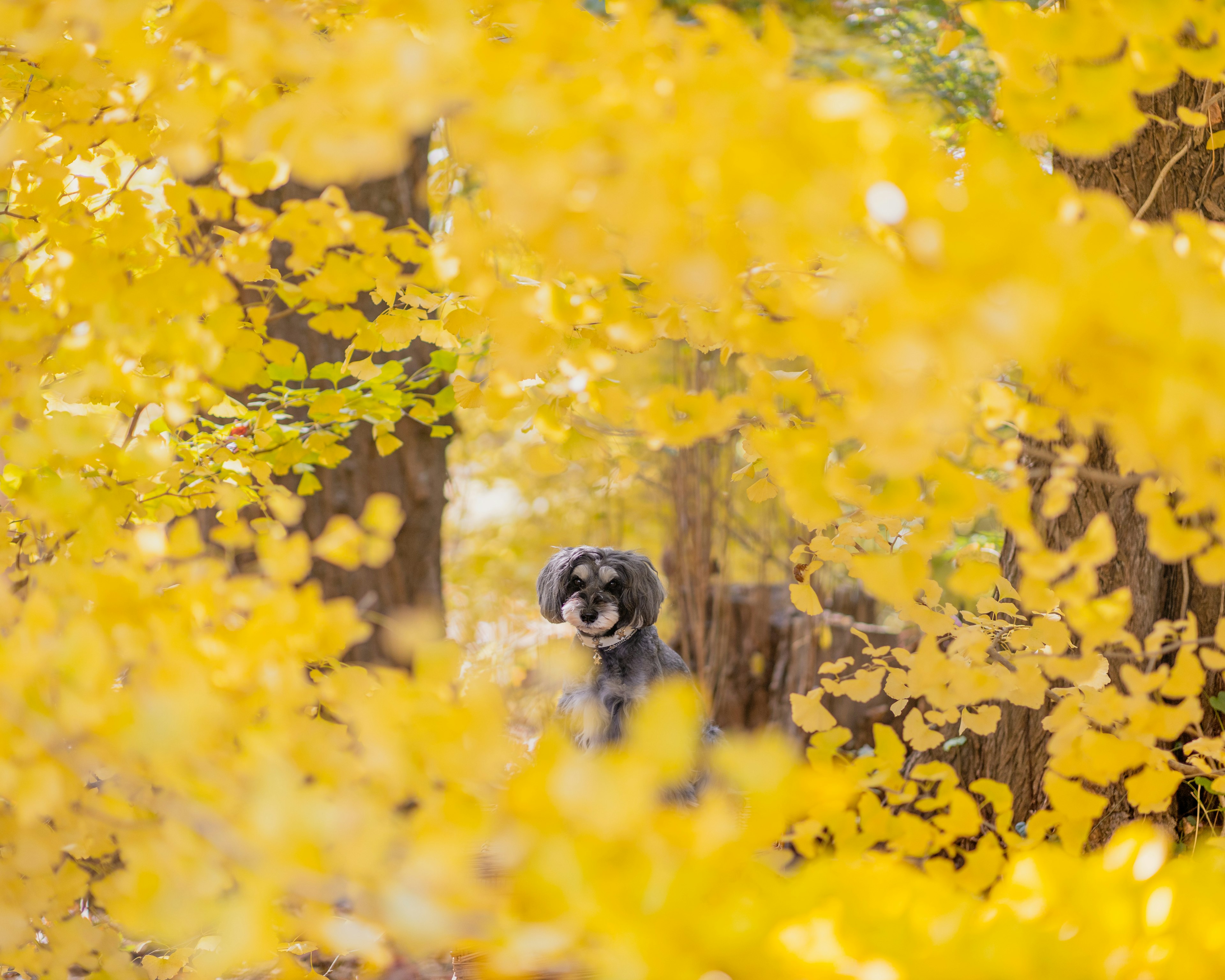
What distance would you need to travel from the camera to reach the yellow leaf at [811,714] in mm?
1651

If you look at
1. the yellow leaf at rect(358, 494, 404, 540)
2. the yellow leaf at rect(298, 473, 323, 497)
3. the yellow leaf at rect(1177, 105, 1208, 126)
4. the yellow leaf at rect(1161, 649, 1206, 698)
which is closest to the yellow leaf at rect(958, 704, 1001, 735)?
the yellow leaf at rect(1161, 649, 1206, 698)

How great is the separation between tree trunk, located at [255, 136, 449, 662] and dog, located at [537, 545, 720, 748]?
1.84m

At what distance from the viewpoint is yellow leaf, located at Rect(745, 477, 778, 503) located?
6.07 feet

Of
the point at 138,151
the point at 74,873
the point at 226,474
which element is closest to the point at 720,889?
the point at 74,873

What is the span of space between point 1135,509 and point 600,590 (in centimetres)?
156

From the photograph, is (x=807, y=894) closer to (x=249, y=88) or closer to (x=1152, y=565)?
(x=249, y=88)

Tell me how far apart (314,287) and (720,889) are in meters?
1.04

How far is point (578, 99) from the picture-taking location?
83 cm

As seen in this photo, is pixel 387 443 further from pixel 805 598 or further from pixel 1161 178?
pixel 1161 178

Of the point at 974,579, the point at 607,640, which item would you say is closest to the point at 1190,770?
the point at 974,579

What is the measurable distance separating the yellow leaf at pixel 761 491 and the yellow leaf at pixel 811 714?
1.34ft

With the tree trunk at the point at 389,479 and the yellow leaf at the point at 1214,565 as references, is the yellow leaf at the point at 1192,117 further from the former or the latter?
the tree trunk at the point at 389,479

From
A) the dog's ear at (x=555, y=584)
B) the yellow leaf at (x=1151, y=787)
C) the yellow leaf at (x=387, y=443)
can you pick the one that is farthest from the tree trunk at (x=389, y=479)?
the yellow leaf at (x=1151, y=787)

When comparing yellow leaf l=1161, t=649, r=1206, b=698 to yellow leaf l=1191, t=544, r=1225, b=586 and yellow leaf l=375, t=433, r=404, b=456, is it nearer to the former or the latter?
yellow leaf l=1191, t=544, r=1225, b=586
